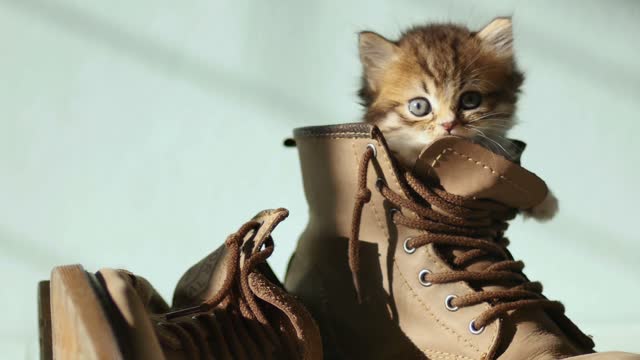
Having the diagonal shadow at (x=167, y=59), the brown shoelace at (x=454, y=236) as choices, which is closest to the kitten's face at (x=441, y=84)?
the brown shoelace at (x=454, y=236)

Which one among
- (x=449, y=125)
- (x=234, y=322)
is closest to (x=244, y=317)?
(x=234, y=322)

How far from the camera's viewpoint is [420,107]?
87cm

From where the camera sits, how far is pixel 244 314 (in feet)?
2.11

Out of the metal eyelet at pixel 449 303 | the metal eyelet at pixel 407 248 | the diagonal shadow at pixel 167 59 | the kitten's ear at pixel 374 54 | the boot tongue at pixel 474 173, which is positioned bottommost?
the metal eyelet at pixel 449 303

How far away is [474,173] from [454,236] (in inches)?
2.3

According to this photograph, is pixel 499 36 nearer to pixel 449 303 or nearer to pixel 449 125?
pixel 449 125

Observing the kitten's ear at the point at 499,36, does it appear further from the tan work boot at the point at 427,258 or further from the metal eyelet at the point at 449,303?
the metal eyelet at the point at 449,303

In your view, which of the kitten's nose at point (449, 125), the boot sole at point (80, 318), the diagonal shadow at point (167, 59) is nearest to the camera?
the boot sole at point (80, 318)

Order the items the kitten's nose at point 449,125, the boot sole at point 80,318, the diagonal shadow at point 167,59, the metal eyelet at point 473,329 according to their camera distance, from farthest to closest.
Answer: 1. the diagonal shadow at point 167,59
2. the kitten's nose at point 449,125
3. the metal eyelet at point 473,329
4. the boot sole at point 80,318

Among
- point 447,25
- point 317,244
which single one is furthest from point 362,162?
point 447,25

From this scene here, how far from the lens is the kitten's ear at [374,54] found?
926 mm

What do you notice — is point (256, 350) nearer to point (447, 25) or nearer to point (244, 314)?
point (244, 314)

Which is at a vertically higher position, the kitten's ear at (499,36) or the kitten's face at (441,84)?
the kitten's ear at (499,36)

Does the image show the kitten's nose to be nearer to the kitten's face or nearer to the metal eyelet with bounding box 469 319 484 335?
the kitten's face
